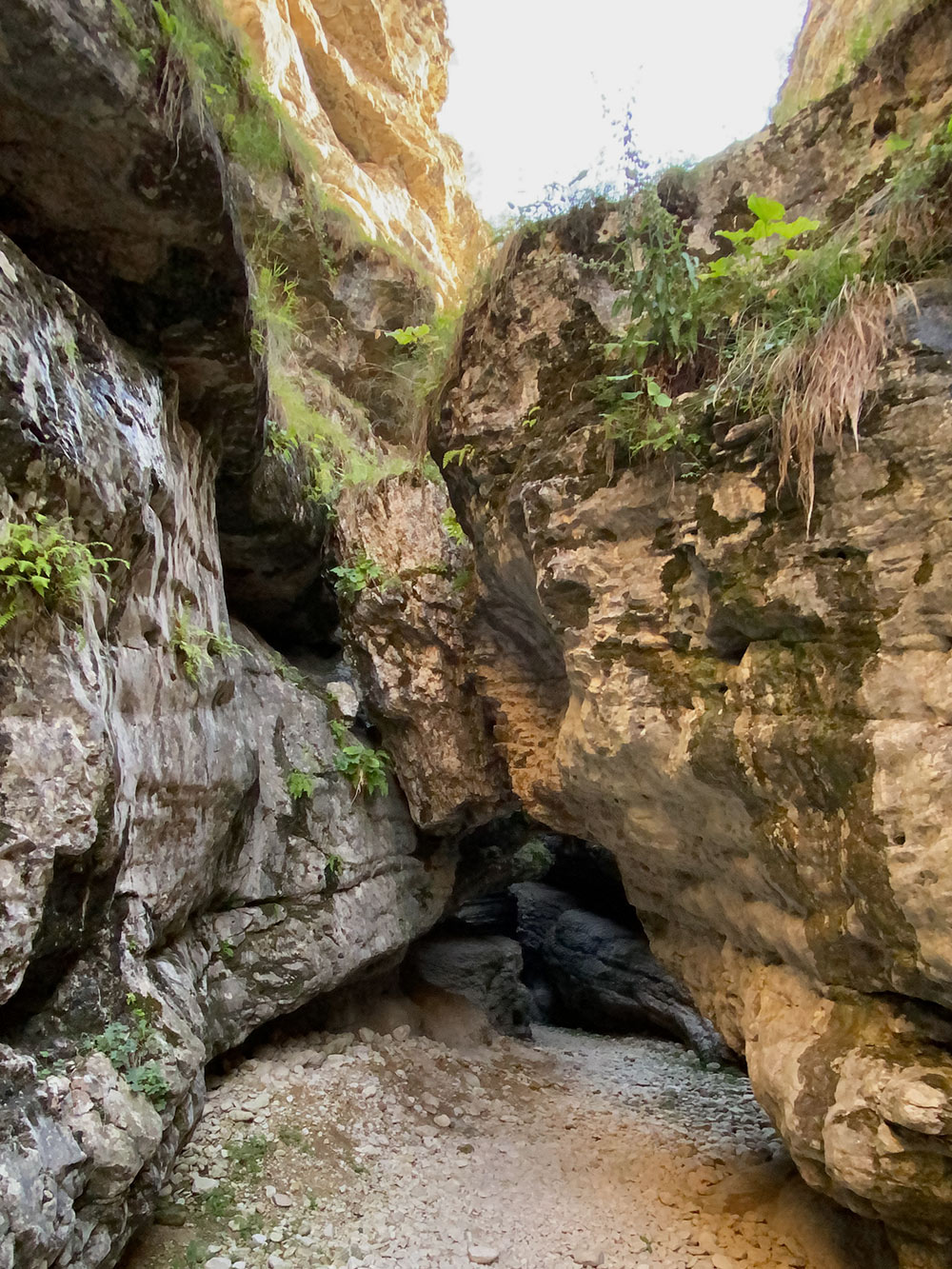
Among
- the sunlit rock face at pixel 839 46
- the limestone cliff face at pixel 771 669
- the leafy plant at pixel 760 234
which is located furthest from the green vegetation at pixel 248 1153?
the sunlit rock face at pixel 839 46

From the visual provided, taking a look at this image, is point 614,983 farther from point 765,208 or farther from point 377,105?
point 377,105

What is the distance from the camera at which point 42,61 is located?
9.15ft

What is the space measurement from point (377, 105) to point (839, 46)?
9.69m

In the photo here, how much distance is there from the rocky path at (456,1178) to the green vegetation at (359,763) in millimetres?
1987

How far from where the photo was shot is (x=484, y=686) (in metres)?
5.91

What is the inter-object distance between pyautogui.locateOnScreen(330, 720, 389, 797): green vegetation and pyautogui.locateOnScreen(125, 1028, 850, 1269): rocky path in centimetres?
199

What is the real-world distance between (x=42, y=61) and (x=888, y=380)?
3.75 m

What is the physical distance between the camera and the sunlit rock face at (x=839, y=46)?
3.79 metres

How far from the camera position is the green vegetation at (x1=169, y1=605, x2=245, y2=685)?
4.09 metres

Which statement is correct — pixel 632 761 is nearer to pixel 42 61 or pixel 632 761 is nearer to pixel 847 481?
pixel 847 481

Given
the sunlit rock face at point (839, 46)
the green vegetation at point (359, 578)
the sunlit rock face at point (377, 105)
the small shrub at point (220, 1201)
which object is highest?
the sunlit rock face at point (377, 105)

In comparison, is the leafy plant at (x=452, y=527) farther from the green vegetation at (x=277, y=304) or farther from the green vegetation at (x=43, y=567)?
the green vegetation at (x=43, y=567)

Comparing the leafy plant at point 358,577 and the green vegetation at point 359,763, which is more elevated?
the leafy plant at point 358,577

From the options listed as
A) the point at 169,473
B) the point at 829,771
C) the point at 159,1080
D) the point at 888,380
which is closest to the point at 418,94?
the point at 169,473
